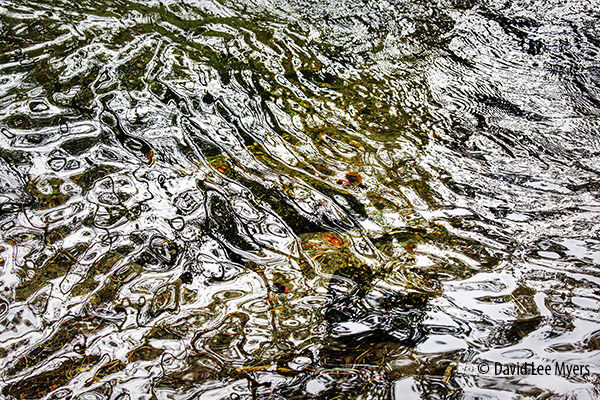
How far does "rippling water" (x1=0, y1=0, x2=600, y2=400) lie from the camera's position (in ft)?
7.84

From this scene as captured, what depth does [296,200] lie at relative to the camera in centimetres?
335

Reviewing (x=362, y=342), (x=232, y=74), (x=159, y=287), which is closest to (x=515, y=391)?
(x=362, y=342)

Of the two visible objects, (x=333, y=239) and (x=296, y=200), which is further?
(x=296, y=200)

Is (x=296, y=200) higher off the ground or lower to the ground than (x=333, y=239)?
higher

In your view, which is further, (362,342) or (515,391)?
(362,342)

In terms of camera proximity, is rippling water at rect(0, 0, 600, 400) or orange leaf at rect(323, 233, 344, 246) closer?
rippling water at rect(0, 0, 600, 400)

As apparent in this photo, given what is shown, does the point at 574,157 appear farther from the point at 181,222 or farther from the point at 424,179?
the point at 181,222

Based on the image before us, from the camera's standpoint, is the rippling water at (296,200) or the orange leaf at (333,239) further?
the orange leaf at (333,239)

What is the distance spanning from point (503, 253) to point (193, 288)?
2197mm

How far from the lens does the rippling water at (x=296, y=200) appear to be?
2.39m

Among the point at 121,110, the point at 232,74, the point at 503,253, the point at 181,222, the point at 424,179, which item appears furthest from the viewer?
the point at 232,74

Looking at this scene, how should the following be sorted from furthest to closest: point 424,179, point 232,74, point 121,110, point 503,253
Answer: point 232,74 → point 121,110 → point 424,179 → point 503,253

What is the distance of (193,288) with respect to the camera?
2734 millimetres

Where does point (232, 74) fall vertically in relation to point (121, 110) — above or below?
above
